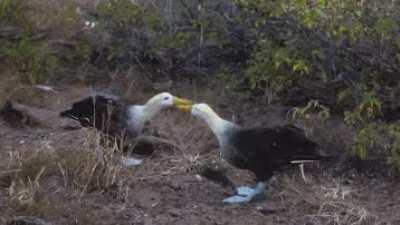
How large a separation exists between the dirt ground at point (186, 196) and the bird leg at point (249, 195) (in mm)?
36

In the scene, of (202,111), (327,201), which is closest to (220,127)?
(202,111)

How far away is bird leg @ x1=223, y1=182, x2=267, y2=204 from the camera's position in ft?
17.7

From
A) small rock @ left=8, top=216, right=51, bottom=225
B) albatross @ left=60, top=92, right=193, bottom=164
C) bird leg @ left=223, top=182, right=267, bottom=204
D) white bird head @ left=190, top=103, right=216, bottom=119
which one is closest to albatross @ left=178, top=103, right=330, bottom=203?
bird leg @ left=223, top=182, right=267, bottom=204

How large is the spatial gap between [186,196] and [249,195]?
390 mm

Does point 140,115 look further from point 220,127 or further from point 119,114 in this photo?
point 220,127

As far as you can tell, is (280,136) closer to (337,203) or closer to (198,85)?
(337,203)

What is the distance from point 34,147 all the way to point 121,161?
64 cm

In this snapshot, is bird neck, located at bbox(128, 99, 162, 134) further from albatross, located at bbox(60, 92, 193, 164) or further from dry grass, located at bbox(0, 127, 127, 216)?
dry grass, located at bbox(0, 127, 127, 216)

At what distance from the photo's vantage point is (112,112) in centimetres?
618

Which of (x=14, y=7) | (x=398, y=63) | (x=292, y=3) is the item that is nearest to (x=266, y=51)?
(x=292, y=3)

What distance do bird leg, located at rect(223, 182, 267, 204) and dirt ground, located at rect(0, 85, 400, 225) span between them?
36 mm

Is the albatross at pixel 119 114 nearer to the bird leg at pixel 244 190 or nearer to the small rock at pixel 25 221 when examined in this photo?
the bird leg at pixel 244 190

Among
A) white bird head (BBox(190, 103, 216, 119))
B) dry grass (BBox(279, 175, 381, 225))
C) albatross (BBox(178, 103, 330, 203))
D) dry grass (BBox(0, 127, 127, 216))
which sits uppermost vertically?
white bird head (BBox(190, 103, 216, 119))

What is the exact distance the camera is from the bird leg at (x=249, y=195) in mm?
5391
